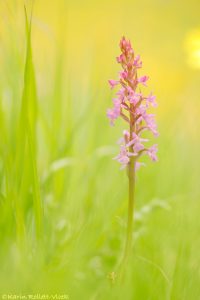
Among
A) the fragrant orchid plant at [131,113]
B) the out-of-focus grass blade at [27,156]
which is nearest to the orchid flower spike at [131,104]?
the fragrant orchid plant at [131,113]

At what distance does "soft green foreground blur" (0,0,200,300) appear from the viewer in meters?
1.79

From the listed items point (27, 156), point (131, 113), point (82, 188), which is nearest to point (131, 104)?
point (131, 113)

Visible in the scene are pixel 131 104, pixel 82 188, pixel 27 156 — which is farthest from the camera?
pixel 82 188

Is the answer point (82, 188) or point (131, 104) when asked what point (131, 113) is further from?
point (82, 188)

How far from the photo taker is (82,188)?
3.20m

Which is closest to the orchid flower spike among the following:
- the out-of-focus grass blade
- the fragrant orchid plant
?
the fragrant orchid plant

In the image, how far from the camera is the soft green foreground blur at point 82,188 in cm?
179

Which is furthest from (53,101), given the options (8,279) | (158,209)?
(8,279)

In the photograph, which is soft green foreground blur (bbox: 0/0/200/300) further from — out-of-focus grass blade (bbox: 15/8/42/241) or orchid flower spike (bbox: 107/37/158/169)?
orchid flower spike (bbox: 107/37/158/169)

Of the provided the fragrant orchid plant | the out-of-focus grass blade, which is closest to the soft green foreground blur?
the out-of-focus grass blade

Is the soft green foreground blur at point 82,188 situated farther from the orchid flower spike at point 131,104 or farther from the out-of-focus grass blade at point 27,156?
the orchid flower spike at point 131,104

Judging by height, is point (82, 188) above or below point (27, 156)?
below

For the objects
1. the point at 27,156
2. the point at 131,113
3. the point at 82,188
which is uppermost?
the point at 131,113

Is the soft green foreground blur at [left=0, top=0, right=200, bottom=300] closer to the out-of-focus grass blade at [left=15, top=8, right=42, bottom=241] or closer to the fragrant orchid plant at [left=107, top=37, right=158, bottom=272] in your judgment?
the out-of-focus grass blade at [left=15, top=8, right=42, bottom=241]
